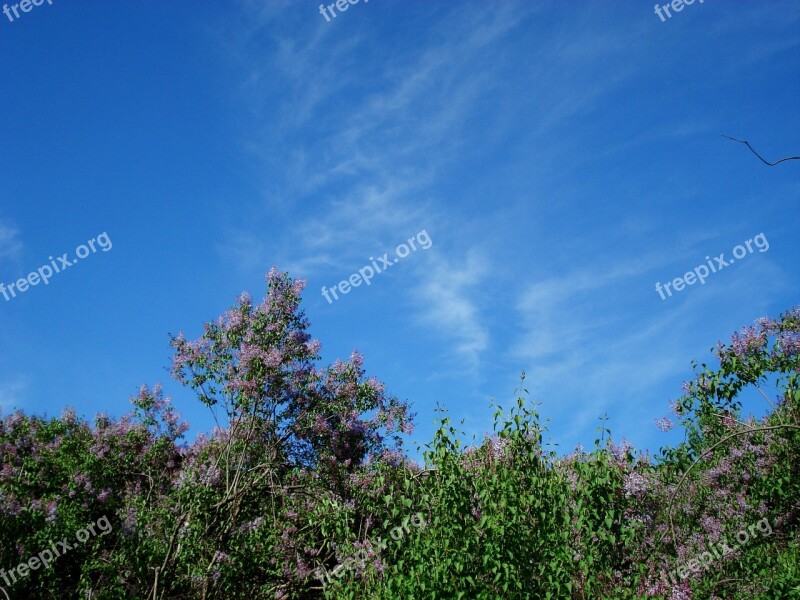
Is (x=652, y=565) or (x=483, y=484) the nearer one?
(x=483, y=484)

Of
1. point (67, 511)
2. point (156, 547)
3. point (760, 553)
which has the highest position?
point (67, 511)

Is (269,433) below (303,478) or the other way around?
the other way around

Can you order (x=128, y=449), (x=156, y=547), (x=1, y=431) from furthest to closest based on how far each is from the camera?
1. (x=1, y=431)
2. (x=128, y=449)
3. (x=156, y=547)

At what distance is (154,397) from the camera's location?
19.2 meters

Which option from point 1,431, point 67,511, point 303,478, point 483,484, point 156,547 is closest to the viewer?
point 483,484

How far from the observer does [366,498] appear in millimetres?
14383

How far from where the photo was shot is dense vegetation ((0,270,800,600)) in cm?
834

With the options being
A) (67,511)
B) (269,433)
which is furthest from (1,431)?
(269,433)

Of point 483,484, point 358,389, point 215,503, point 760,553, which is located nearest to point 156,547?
point 215,503

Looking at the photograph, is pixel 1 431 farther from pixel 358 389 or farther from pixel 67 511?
pixel 358 389

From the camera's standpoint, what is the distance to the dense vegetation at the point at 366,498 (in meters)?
8.34

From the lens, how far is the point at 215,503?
1475cm

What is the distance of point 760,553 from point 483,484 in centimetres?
521

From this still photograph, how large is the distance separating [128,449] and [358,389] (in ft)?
25.2
